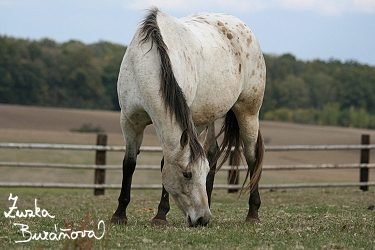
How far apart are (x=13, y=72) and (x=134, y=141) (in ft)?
160

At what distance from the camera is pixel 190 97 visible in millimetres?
5918

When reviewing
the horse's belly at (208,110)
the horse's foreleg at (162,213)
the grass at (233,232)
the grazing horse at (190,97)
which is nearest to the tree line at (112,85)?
the grass at (233,232)

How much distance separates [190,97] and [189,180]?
0.87 metres

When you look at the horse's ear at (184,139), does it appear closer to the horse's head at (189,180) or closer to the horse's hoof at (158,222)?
the horse's head at (189,180)

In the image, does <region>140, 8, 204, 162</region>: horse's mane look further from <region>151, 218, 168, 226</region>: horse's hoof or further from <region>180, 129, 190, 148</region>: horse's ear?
<region>151, 218, 168, 226</region>: horse's hoof

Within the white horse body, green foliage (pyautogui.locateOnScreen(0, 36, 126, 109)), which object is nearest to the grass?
the white horse body

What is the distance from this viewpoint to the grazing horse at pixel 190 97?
5434 mm

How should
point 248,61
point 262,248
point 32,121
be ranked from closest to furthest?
point 262,248, point 248,61, point 32,121

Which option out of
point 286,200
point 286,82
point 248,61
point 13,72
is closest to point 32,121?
point 13,72

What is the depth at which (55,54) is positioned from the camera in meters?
60.7

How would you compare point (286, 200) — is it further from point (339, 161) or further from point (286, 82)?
point (286, 82)

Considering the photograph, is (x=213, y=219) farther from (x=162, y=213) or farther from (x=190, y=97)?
(x=190, y=97)

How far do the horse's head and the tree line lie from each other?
154 ft

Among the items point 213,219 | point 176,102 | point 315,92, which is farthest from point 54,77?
point 176,102
